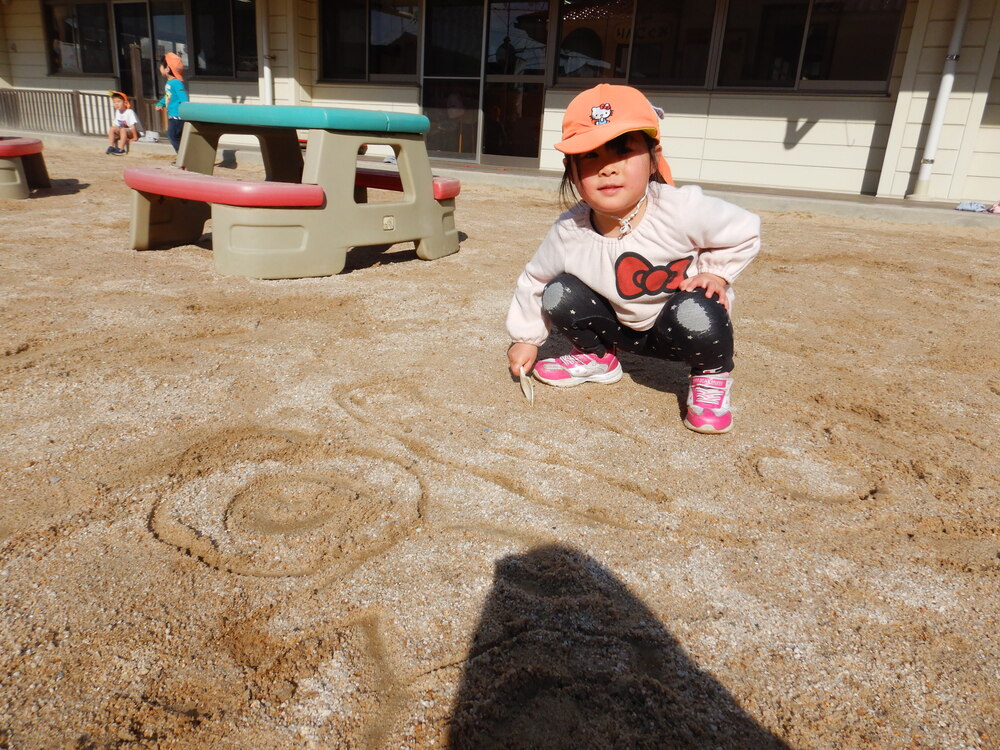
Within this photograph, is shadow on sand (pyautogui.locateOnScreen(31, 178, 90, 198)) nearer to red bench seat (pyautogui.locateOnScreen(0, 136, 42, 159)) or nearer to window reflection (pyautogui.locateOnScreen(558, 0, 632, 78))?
red bench seat (pyautogui.locateOnScreen(0, 136, 42, 159))

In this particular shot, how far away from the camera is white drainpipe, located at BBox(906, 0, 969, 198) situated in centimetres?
618

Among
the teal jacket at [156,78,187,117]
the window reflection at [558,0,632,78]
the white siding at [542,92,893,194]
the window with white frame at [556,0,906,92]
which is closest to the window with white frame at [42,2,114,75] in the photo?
the teal jacket at [156,78,187,117]

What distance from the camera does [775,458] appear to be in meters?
1.72

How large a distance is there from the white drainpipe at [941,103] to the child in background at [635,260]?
19.8 ft

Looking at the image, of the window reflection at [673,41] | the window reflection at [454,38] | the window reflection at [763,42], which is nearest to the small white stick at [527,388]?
the window reflection at [763,42]

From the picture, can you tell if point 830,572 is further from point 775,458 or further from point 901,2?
point 901,2

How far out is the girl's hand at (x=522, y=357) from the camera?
6.49 feet

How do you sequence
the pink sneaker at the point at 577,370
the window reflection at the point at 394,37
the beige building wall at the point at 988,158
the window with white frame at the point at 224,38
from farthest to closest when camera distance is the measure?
1. the window with white frame at the point at 224,38
2. the window reflection at the point at 394,37
3. the beige building wall at the point at 988,158
4. the pink sneaker at the point at 577,370

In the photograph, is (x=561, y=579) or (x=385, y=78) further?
(x=385, y=78)

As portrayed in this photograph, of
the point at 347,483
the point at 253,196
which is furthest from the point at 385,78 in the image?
the point at 347,483

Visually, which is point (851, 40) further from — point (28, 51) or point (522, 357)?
point (28, 51)

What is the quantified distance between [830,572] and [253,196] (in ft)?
8.99

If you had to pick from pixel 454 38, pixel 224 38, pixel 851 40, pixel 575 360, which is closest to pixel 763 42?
pixel 851 40

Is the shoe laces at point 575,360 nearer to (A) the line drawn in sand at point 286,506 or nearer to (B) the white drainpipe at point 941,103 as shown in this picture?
(A) the line drawn in sand at point 286,506
